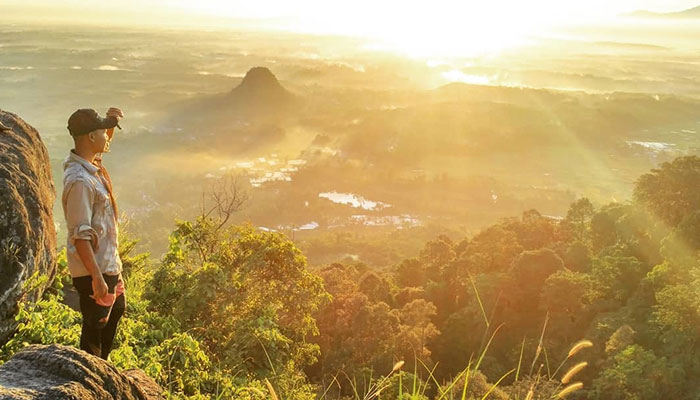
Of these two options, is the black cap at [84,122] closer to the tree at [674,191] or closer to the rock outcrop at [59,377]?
the rock outcrop at [59,377]

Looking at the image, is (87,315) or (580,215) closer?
(87,315)

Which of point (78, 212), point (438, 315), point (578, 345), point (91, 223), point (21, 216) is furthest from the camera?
point (438, 315)

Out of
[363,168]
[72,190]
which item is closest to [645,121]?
[363,168]

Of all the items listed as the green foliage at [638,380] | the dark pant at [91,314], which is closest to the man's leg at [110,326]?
the dark pant at [91,314]

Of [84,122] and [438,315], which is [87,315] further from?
[438,315]

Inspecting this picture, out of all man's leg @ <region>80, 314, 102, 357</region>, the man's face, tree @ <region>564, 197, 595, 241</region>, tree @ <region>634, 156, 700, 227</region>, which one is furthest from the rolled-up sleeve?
tree @ <region>564, 197, 595, 241</region>

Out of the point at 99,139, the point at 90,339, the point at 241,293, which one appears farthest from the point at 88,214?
the point at 241,293

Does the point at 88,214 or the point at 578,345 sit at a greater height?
the point at 88,214

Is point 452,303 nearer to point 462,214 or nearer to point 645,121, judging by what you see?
point 462,214
